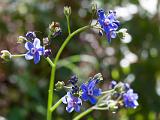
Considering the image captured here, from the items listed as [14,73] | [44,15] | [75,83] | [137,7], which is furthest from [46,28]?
[75,83]

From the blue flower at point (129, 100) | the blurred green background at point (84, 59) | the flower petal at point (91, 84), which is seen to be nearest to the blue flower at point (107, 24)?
the flower petal at point (91, 84)

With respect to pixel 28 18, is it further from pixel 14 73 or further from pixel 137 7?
pixel 137 7

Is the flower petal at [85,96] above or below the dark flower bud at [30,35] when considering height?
below

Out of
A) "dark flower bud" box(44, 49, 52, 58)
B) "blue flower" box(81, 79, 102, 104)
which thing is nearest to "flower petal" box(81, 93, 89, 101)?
"blue flower" box(81, 79, 102, 104)

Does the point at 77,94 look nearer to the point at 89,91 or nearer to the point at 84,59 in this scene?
the point at 89,91

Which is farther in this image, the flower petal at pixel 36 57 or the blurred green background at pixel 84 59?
the blurred green background at pixel 84 59

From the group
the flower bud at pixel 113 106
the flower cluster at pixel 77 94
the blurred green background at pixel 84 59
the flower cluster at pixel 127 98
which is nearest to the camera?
the flower cluster at pixel 77 94

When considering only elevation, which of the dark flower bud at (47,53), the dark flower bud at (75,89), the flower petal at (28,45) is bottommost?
the dark flower bud at (75,89)

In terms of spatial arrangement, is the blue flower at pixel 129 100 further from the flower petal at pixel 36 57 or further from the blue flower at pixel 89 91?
the flower petal at pixel 36 57

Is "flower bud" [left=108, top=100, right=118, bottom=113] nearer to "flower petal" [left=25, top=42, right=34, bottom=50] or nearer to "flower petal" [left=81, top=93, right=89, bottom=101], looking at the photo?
"flower petal" [left=81, top=93, right=89, bottom=101]
